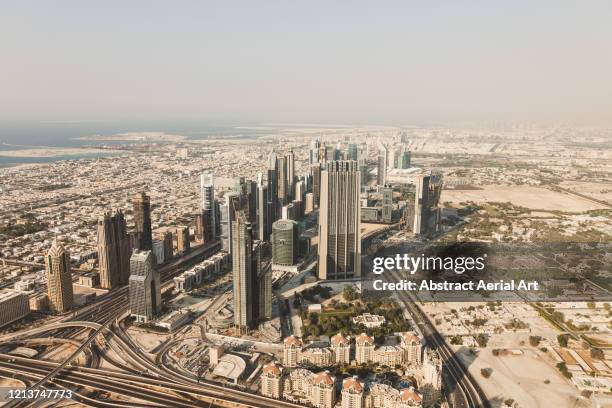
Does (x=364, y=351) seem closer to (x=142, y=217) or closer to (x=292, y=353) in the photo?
(x=292, y=353)

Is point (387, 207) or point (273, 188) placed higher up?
point (273, 188)

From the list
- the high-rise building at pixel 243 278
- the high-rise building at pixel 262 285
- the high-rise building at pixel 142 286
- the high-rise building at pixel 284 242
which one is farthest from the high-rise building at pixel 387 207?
the high-rise building at pixel 142 286

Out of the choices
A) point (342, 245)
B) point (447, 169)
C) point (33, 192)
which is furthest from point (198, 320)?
point (447, 169)

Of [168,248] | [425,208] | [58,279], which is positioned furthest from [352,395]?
[425,208]

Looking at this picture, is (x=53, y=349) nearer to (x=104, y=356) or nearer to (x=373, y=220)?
(x=104, y=356)

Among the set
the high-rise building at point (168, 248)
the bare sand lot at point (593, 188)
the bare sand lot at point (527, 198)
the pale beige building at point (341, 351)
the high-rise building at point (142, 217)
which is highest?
the high-rise building at point (142, 217)

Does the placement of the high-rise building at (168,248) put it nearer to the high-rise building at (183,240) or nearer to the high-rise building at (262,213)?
the high-rise building at (183,240)
